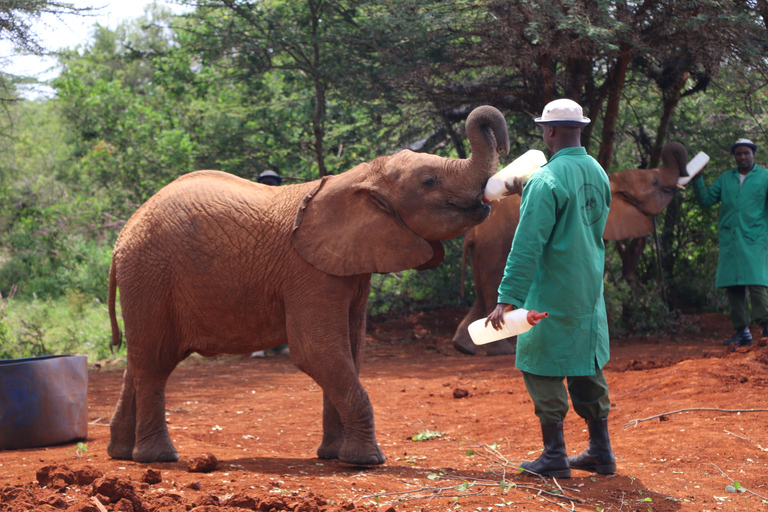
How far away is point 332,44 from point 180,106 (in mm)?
8305

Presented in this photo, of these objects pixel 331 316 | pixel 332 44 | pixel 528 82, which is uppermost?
pixel 332 44

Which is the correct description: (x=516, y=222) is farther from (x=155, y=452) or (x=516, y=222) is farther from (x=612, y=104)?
(x=155, y=452)

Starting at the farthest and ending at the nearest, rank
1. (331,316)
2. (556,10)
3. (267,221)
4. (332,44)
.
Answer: (332,44), (556,10), (267,221), (331,316)

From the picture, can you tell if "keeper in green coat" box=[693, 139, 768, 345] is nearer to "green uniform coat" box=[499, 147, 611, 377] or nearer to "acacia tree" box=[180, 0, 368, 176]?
"green uniform coat" box=[499, 147, 611, 377]

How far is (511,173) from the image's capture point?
15.5ft

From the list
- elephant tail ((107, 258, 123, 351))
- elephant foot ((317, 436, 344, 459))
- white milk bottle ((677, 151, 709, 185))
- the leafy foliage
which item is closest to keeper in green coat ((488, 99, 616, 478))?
elephant foot ((317, 436, 344, 459))

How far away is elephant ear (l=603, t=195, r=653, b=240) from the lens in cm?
1079

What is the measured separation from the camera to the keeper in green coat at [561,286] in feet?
13.9

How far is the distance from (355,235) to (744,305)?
20.9ft

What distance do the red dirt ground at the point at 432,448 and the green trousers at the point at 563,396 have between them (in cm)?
37

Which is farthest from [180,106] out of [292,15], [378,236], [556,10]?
[378,236]

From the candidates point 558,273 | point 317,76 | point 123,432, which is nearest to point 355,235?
point 558,273

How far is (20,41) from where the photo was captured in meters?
8.91

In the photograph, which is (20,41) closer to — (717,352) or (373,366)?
(373,366)
